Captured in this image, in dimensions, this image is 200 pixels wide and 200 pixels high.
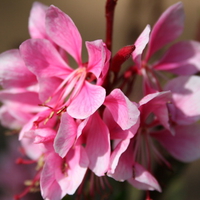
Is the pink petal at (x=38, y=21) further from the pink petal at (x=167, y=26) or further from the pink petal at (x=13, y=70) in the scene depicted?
the pink petal at (x=167, y=26)

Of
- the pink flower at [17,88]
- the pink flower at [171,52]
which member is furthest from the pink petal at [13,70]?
the pink flower at [171,52]

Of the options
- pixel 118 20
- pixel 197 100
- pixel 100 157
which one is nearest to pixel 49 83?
pixel 100 157

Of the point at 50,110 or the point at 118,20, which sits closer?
the point at 50,110

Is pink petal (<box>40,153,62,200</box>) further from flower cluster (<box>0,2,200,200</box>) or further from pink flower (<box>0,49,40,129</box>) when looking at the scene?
pink flower (<box>0,49,40,129</box>)

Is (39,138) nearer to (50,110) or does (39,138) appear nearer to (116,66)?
(50,110)

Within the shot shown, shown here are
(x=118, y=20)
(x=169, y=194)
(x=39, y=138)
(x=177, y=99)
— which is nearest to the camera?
(x=39, y=138)

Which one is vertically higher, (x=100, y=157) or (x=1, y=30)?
(x=100, y=157)

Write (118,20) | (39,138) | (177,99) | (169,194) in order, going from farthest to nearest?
(118,20), (169,194), (177,99), (39,138)

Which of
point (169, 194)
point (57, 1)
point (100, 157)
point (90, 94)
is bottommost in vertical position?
point (169, 194)
